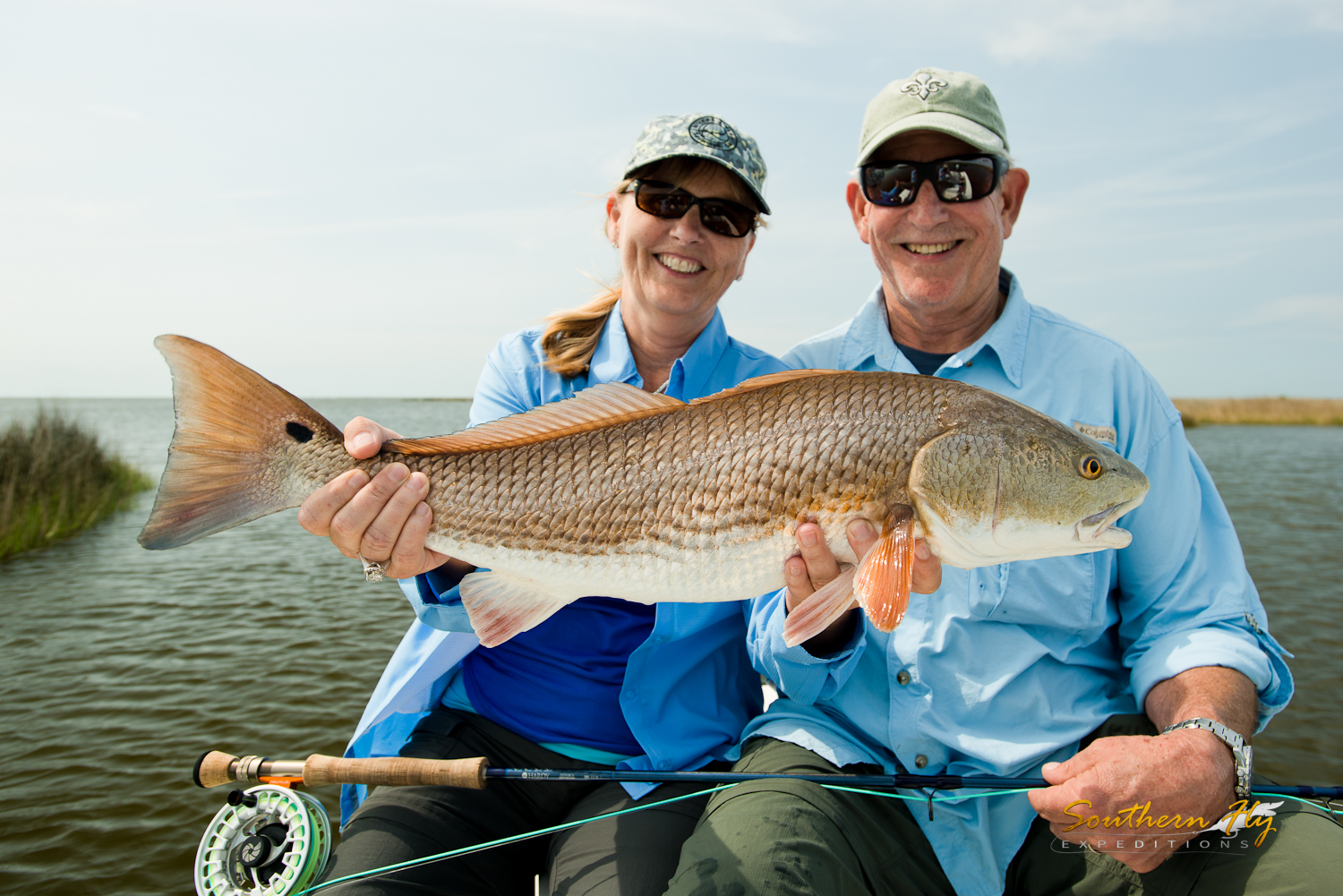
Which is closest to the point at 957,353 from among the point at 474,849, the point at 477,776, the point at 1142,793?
the point at 1142,793

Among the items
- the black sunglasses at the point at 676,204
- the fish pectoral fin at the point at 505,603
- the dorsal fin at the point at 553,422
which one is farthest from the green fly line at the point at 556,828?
the black sunglasses at the point at 676,204

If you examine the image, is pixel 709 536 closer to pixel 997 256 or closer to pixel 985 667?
pixel 985 667

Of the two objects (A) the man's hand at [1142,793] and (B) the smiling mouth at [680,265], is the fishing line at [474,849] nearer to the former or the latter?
(A) the man's hand at [1142,793]

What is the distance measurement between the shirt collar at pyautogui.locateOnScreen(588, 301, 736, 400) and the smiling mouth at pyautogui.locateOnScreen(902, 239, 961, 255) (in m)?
0.43

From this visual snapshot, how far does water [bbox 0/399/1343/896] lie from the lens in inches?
210

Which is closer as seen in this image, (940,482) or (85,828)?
(940,482)

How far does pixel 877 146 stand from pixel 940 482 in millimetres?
1773

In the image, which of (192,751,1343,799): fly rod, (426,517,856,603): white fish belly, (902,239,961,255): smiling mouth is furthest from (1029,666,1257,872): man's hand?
(902,239,961,255): smiling mouth

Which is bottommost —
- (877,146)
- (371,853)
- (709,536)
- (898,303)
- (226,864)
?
(226,864)

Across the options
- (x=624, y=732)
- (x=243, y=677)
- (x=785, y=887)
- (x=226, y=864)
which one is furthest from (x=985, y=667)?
(x=243, y=677)

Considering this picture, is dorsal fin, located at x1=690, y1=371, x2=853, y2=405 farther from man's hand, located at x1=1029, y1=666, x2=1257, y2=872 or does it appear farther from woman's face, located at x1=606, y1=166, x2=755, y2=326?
man's hand, located at x1=1029, y1=666, x2=1257, y2=872

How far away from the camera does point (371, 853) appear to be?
246cm

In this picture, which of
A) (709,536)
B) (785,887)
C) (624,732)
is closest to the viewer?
(785,887)

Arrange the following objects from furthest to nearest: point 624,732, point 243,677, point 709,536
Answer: point 243,677 → point 624,732 → point 709,536
